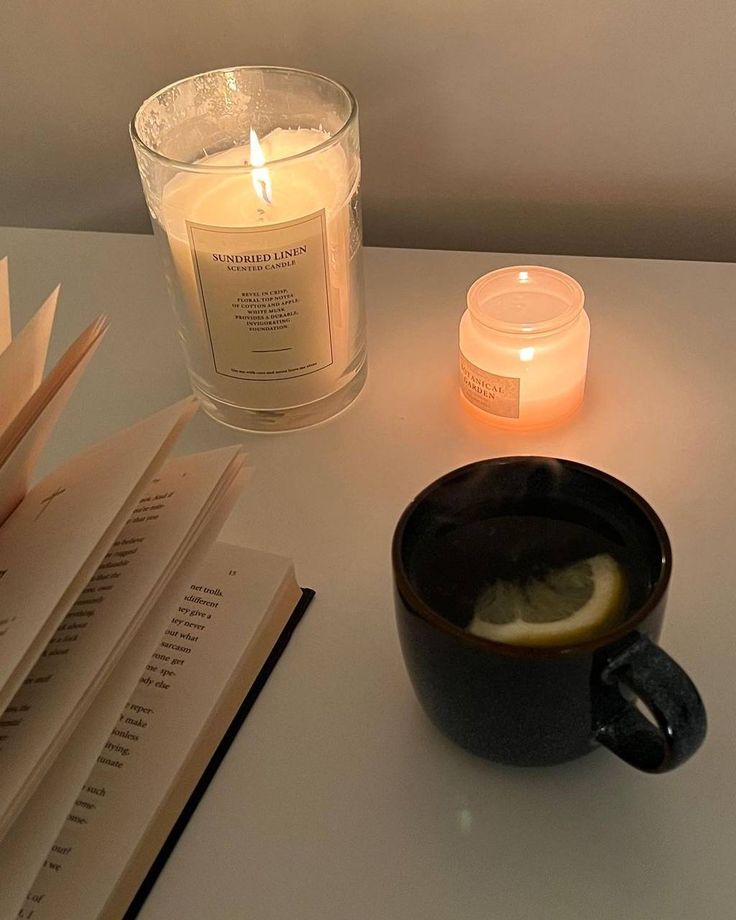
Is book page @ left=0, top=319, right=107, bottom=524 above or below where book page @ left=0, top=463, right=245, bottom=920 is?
above

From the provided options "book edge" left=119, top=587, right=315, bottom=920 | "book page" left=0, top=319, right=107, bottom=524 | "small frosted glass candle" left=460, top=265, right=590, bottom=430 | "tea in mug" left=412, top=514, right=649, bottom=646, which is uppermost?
"book page" left=0, top=319, right=107, bottom=524

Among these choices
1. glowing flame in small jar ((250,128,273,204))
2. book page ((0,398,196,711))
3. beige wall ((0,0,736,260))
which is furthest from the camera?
beige wall ((0,0,736,260))

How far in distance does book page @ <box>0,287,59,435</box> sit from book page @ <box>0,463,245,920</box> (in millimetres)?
83

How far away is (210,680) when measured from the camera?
0.40 meters

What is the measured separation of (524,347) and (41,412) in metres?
0.26

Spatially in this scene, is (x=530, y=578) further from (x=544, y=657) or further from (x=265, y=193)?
(x=265, y=193)

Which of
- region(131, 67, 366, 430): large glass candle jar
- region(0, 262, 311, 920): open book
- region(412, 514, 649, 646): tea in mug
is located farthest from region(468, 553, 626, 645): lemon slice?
region(131, 67, 366, 430): large glass candle jar

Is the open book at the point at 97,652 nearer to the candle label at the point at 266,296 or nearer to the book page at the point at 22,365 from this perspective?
the book page at the point at 22,365

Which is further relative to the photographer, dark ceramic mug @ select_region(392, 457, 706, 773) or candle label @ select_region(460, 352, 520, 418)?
candle label @ select_region(460, 352, 520, 418)

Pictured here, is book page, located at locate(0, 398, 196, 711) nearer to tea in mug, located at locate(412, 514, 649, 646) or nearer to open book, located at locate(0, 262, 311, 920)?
open book, located at locate(0, 262, 311, 920)

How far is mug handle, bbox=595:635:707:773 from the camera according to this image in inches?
12.2

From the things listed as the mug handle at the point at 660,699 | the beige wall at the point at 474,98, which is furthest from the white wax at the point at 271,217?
the mug handle at the point at 660,699

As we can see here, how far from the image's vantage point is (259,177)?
487 millimetres

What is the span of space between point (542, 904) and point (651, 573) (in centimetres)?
12
